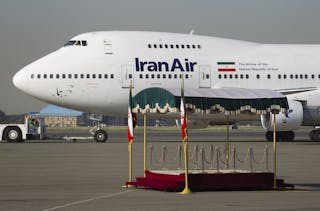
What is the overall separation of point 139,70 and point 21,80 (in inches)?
229

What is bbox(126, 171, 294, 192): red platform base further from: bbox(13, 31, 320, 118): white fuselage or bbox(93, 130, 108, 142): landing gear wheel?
bbox(93, 130, 108, 142): landing gear wheel

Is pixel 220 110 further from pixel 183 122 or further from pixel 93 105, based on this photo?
pixel 93 105

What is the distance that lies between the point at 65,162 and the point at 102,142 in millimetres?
16096

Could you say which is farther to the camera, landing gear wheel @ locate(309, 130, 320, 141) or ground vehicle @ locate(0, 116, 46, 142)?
ground vehicle @ locate(0, 116, 46, 142)

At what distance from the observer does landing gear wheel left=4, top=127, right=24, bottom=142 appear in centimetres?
5078

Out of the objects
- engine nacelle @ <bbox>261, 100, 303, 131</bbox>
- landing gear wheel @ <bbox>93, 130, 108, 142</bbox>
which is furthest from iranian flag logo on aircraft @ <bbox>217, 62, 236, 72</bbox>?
landing gear wheel @ <bbox>93, 130, 108, 142</bbox>

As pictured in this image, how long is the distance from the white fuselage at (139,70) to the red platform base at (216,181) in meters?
24.3

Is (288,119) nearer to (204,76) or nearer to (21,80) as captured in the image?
(204,76)

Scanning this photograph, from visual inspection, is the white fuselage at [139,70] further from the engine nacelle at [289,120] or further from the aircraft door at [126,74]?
the engine nacelle at [289,120]

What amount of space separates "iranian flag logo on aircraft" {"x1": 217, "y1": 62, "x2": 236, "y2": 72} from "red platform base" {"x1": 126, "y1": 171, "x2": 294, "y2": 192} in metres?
25.7

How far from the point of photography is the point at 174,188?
72.4ft

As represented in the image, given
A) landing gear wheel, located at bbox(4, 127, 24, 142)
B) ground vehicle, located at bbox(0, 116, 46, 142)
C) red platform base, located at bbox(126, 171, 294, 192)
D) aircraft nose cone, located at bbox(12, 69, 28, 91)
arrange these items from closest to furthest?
1. red platform base, located at bbox(126, 171, 294, 192)
2. aircraft nose cone, located at bbox(12, 69, 28, 91)
3. landing gear wheel, located at bbox(4, 127, 24, 142)
4. ground vehicle, located at bbox(0, 116, 46, 142)

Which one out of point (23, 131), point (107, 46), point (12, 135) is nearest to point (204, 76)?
point (107, 46)

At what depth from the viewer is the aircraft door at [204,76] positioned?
158ft
